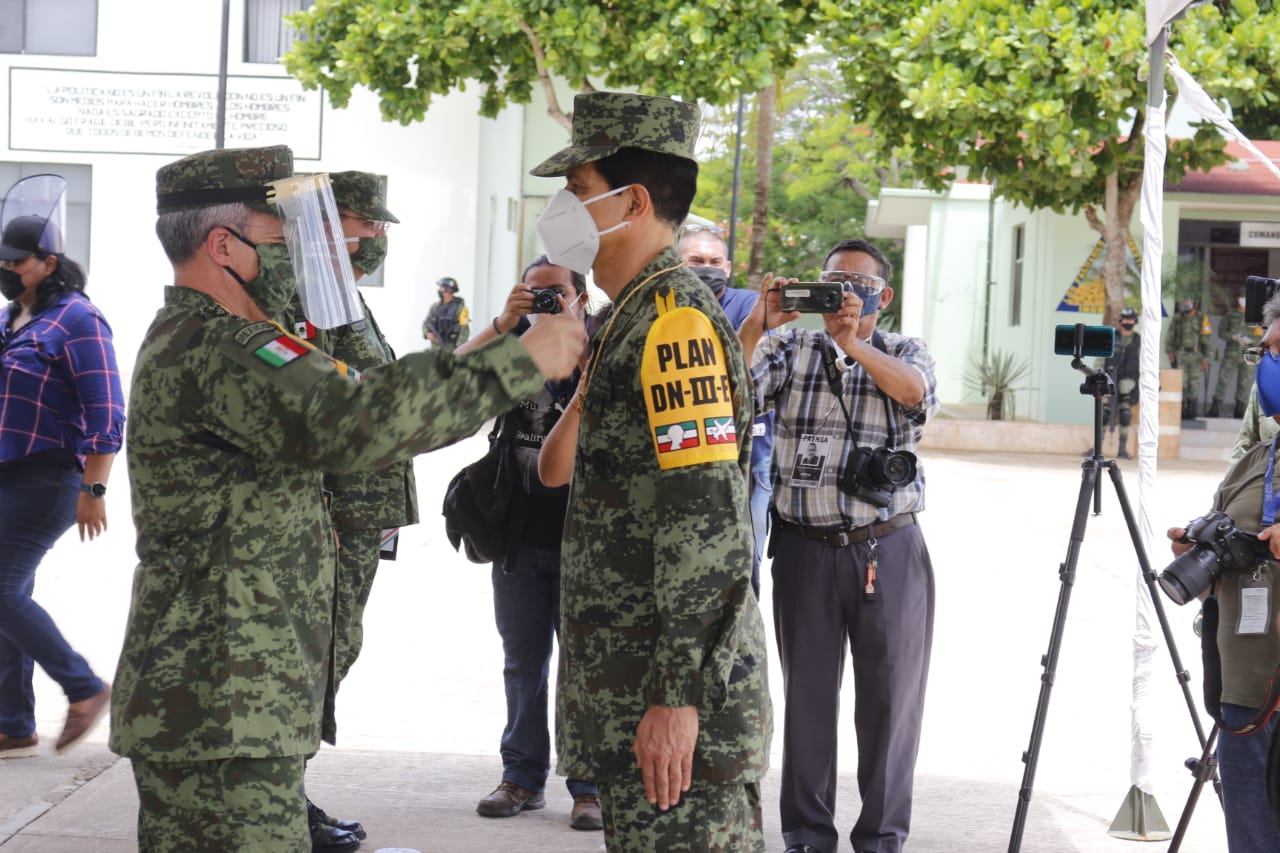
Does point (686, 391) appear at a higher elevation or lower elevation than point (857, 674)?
higher

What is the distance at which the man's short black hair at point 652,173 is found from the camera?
9.32 feet

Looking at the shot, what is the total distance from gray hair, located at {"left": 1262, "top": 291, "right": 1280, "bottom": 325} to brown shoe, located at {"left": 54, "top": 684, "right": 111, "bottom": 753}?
160 inches

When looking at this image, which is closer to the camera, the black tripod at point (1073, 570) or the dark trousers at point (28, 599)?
the black tripod at point (1073, 570)

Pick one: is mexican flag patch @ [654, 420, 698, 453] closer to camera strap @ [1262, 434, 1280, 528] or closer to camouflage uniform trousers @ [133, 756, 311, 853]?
camouflage uniform trousers @ [133, 756, 311, 853]

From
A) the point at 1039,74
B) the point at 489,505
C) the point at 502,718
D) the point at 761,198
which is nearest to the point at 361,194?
the point at 489,505

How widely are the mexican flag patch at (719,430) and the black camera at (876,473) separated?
71.9 inches

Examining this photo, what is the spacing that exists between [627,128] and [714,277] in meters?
3.03

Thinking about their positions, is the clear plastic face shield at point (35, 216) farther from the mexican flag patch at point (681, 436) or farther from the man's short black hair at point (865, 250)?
the mexican flag patch at point (681, 436)

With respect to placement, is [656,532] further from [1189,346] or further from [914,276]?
[914,276]

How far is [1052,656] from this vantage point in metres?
4.58

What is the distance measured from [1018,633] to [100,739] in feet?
16.0

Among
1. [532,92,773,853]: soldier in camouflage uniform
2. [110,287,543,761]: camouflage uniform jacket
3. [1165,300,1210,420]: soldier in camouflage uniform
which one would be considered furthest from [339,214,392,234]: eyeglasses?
[1165,300,1210,420]: soldier in camouflage uniform

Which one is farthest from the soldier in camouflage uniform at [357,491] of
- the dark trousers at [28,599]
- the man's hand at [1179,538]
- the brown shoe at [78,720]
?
the man's hand at [1179,538]

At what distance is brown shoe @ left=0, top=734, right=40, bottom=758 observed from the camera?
5324 mm
